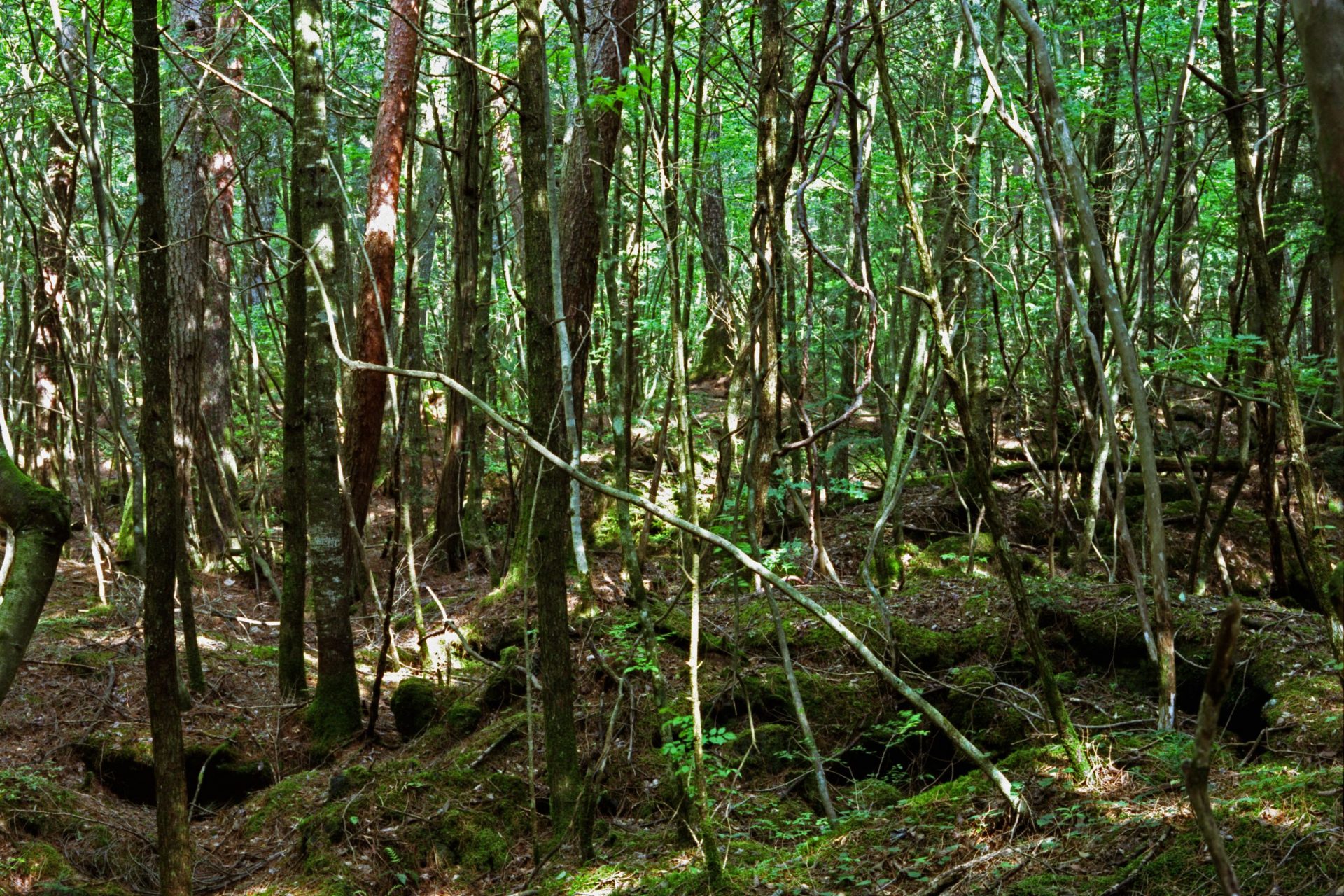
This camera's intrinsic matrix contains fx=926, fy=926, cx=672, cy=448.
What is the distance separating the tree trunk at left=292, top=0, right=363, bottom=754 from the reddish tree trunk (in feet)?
4.71

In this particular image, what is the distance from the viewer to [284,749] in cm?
677

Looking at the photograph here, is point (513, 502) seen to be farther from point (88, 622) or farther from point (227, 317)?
point (227, 317)

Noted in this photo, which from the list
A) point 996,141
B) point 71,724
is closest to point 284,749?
point 71,724

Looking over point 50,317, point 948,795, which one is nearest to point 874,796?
point 948,795

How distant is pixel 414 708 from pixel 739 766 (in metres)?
2.97

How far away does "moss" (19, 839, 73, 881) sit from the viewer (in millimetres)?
4832

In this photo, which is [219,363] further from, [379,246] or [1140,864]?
[1140,864]

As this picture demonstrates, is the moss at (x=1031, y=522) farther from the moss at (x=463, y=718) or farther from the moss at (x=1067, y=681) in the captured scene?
the moss at (x=463, y=718)

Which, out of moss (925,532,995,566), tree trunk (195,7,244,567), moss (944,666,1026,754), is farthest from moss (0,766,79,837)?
moss (925,532,995,566)

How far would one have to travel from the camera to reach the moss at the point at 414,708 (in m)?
6.91

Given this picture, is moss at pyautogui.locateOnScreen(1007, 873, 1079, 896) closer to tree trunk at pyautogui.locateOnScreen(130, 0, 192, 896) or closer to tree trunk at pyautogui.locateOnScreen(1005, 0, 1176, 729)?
tree trunk at pyautogui.locateOnScreen(1005, 0, 1176, 729)

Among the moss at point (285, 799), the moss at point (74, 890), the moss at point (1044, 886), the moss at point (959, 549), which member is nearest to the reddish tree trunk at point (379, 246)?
the moss at point (285, 799)

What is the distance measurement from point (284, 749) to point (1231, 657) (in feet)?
21.8

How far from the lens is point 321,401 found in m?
6.54
